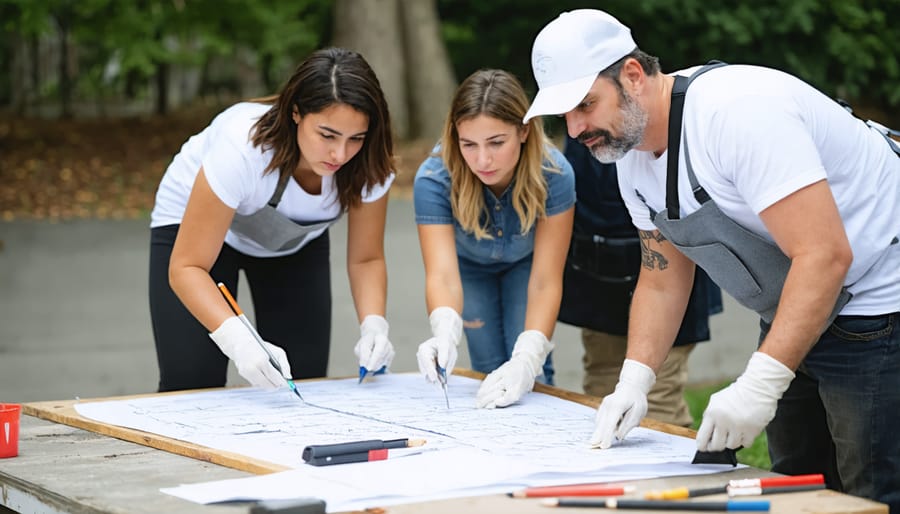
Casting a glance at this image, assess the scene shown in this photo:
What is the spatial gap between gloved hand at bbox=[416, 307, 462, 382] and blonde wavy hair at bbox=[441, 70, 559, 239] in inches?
13.6

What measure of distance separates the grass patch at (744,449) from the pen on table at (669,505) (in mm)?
2066

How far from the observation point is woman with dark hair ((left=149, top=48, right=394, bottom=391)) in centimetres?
340

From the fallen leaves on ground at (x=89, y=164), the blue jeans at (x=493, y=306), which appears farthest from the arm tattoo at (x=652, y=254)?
the fallen leaves on ground at (x=89, y=164)

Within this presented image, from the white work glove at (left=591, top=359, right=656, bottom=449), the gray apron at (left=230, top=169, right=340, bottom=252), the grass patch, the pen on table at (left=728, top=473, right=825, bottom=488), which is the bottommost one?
the grass patch

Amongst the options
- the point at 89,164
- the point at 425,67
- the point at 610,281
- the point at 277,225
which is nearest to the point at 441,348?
the point at 277,225

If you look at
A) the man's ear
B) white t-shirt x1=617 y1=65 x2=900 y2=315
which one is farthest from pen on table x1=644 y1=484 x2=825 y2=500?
the man's ear

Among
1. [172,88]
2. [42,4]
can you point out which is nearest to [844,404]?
[42,4]

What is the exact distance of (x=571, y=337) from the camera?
24.9ft

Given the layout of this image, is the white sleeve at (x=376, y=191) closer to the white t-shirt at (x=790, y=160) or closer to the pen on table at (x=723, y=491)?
the white t-shirt at (x=790, y=160)

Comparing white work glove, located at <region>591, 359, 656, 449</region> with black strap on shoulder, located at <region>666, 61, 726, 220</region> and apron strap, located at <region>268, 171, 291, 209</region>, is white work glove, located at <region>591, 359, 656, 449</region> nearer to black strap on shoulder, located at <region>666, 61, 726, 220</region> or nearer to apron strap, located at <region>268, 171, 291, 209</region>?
black strap on shoulder, located at <region>666, 61, 726, 220</region>

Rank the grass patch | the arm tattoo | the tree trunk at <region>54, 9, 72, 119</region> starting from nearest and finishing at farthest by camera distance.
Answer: the arm tattoo < the grass patch < the tree trunk at <region>54, 9, 72, 119</region>

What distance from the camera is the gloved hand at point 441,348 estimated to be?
3455 mm

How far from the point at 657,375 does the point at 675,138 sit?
158 centimetres

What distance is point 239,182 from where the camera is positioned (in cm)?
344
